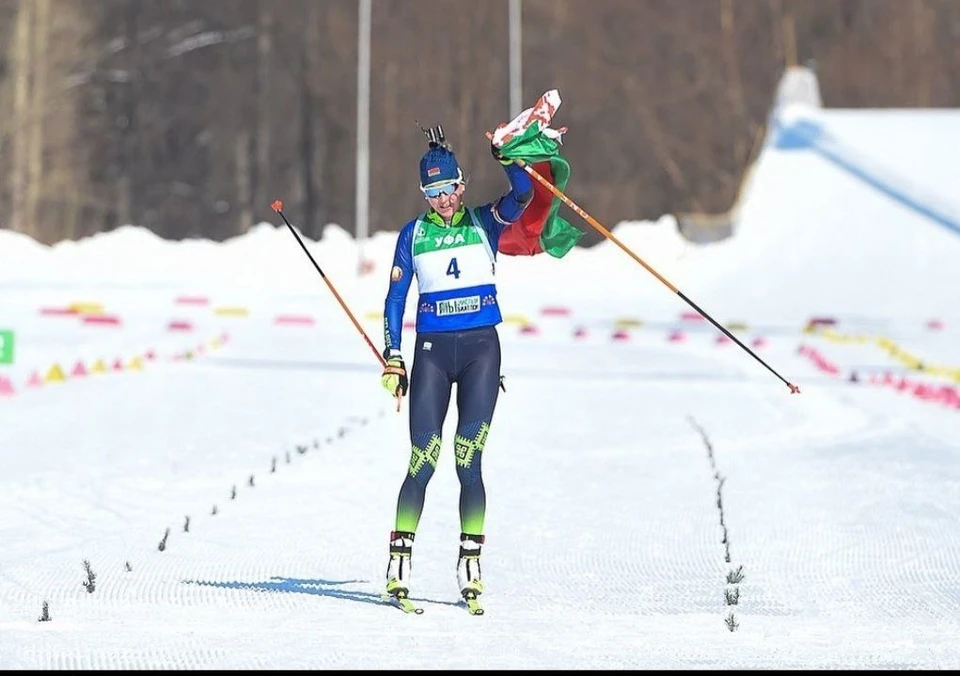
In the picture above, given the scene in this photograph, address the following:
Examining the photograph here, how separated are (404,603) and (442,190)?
1837 millimetres

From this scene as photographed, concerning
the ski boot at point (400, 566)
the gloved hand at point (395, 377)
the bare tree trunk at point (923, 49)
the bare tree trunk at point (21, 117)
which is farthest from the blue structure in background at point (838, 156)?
the ski boot at point (400, 566)

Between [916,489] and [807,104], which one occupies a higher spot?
[807,104]

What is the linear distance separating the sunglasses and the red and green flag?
0.88 ft

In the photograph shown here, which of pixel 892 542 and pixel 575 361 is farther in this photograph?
pixel 575 361

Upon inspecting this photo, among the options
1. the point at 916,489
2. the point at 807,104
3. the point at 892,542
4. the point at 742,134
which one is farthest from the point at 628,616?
the point at 742,134

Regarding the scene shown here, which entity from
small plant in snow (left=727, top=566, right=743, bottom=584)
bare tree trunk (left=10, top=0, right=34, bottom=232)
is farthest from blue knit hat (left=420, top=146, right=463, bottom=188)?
bare tree trunk (left=10, top=0, right=34, bottom=232)

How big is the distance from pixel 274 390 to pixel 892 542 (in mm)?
10192

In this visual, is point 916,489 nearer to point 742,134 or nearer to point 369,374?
point 369,374

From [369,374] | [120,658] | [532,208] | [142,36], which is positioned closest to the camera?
[120,658]

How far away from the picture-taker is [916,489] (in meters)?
12.5

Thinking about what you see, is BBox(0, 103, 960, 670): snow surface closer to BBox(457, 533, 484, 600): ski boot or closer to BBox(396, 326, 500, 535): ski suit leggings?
BBox(457, 533, 484, 600): ski boot

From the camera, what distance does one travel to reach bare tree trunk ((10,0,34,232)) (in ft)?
154

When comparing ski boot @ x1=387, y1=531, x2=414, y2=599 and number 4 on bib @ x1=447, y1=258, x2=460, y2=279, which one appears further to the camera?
number 4 on bib @ x1=447, y1=258, x2=460, y2=279

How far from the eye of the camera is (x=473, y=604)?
8.31 metres
